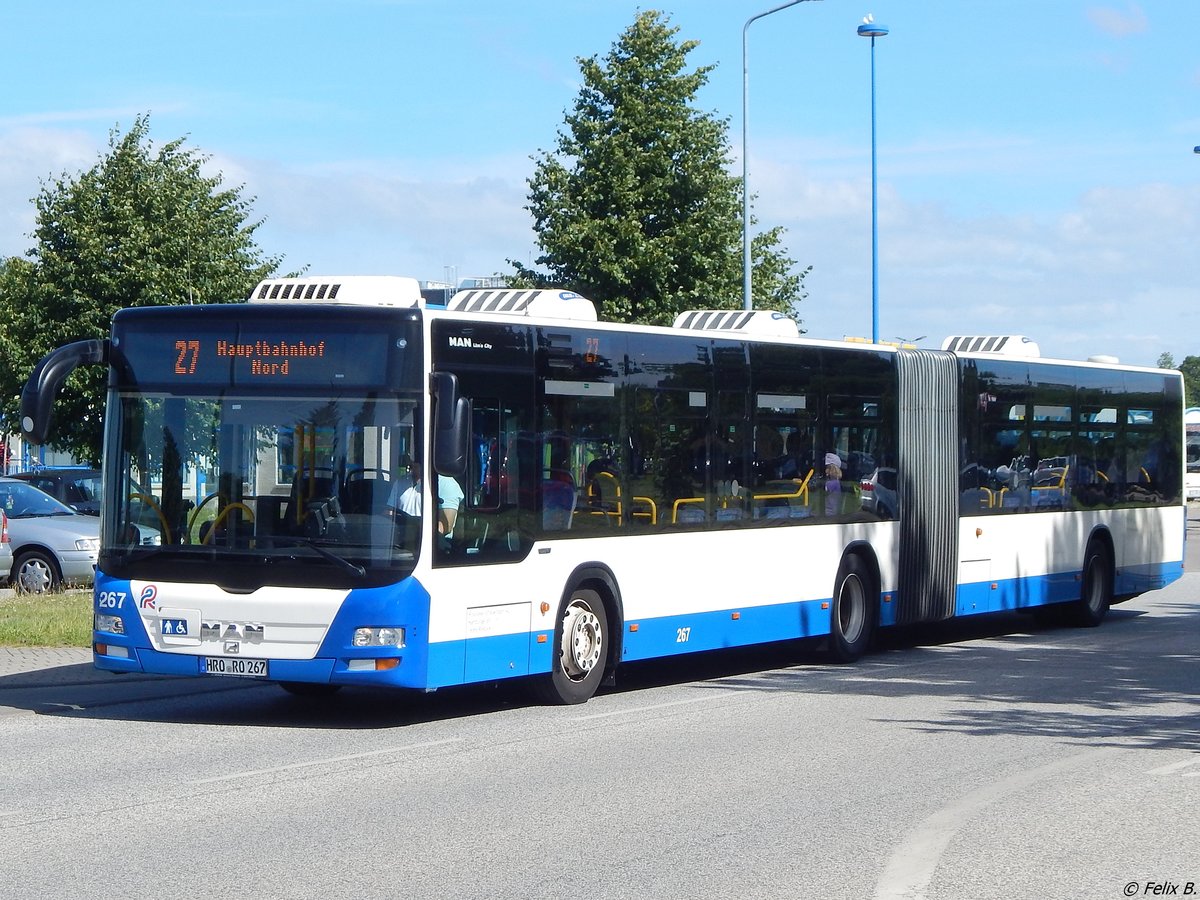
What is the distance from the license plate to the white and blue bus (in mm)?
21

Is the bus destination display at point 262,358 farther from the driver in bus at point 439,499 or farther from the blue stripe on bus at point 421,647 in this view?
the blue stripe on bus at point 421,647

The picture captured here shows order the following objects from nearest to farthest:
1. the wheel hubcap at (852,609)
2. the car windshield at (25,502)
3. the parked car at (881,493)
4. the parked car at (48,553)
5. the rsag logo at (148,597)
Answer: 1. the rsag logo at (148,597)
2. the wheel hubcap at (852,609)
3. the parked car at (881,493)
4. the parked car at (48,553)
5. the car windshield at (25,502)

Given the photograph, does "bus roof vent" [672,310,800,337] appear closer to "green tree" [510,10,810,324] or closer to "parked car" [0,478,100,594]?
"parked car" [0,478,100,594]

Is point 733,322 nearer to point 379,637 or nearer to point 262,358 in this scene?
point 262,358

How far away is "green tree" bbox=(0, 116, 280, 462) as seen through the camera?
1288 inches

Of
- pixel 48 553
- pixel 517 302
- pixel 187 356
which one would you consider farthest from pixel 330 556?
pixel 48 553

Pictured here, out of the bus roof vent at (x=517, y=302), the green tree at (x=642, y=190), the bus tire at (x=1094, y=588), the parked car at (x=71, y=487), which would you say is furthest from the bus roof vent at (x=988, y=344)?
the parked car at (x=71, y=487)

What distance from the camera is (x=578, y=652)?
12945mm

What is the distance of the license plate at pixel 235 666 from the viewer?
37.5 feet

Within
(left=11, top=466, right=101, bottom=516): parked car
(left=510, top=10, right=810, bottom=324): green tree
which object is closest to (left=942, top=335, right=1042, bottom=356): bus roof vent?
(left=510, top=10, right=810, bottom=324): green tree

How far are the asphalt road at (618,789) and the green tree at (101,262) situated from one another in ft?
62.1

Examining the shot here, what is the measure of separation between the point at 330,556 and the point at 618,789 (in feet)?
9.58

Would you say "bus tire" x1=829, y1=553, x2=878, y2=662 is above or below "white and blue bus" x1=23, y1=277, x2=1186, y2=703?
below

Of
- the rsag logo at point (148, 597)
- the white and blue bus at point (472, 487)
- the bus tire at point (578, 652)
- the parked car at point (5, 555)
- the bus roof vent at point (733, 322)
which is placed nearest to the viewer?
the white and blue bus at point (472, 487)
